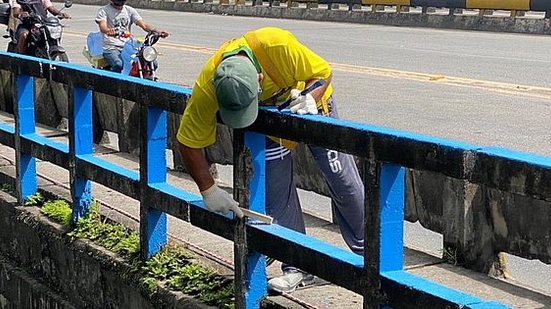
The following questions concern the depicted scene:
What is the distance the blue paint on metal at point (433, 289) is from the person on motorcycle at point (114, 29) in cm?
826

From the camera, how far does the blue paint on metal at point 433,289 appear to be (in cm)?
343

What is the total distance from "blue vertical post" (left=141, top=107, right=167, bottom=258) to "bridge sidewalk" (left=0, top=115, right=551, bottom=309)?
0.92ft

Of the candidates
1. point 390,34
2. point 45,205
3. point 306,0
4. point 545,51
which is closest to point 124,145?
point 45,205

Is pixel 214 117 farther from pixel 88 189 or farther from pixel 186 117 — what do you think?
pixel 88 189

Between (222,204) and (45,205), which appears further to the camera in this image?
(45,205)

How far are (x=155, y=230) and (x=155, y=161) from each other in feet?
1.25

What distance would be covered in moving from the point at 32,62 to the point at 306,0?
844 inches

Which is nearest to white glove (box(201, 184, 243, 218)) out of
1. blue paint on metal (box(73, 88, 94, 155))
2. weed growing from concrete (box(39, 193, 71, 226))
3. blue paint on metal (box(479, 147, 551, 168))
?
blue paint on metal (box(479, 147, 551, 168))

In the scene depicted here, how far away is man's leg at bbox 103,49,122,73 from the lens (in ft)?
38.5

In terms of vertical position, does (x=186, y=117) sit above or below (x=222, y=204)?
above

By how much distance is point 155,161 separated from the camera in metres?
5.38

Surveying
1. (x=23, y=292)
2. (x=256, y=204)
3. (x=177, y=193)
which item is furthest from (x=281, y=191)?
(x=23, y=292)

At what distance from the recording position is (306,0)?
27.7 metres

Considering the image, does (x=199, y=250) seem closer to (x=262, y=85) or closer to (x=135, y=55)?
(x=262, y=85)
